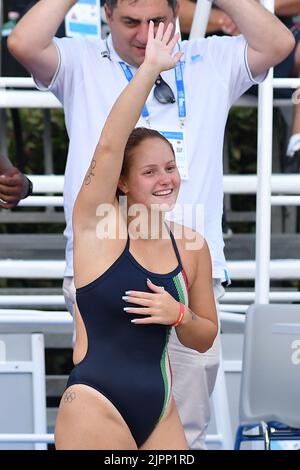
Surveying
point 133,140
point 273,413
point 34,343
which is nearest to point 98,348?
point 133,140

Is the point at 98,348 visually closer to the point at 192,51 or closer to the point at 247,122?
the point at 192,51

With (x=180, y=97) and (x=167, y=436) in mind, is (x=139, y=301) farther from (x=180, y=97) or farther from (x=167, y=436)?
(x=180, y=97)

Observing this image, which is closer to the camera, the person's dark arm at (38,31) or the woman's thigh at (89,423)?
the woman's thigh at (89,423)

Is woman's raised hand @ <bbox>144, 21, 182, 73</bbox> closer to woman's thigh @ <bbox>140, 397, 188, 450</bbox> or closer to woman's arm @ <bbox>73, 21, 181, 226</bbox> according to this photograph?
woman's arm @ <bbox>73, 21, 181, 226</bbox>

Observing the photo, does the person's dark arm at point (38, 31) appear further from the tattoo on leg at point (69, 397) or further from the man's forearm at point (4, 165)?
the tattoo on leg at point (69, 397)

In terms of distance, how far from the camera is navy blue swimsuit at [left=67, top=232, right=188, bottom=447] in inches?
131

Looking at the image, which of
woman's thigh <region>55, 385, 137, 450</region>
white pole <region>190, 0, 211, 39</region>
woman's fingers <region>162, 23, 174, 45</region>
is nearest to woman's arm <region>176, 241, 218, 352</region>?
woman's thigh <region>55, 385, 137, 450</region>

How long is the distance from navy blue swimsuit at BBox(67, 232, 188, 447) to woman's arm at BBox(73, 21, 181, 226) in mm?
178

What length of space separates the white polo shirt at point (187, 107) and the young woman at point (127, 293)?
538 mm

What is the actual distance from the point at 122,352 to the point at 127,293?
0.57 ft

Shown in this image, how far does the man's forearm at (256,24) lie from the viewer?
13.5 ft

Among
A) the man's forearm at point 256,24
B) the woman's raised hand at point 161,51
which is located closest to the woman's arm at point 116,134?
the woman's raised hand at point 161,51

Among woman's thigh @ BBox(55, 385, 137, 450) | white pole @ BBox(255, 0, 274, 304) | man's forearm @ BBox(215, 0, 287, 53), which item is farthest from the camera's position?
white pole @ BBox(255, 0, 274, 304)

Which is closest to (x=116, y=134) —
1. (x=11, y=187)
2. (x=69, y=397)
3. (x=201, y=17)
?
(x=69, y=397)
